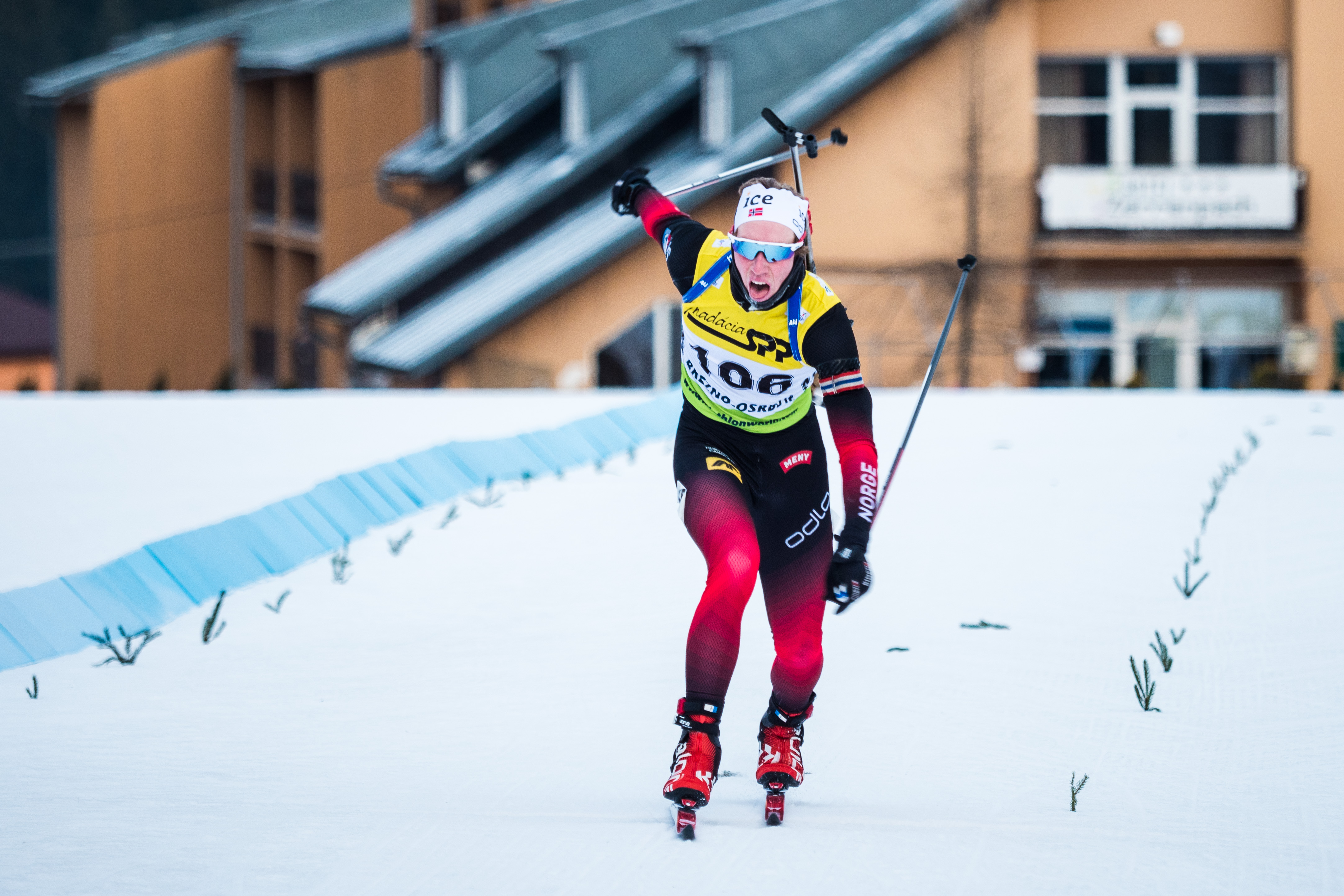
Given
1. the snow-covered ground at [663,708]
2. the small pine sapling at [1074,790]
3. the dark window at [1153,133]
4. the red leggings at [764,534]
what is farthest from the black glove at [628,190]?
the dark window at [1153,133]

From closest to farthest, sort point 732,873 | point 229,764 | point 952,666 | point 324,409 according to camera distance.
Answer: point 732,873 → point 229,764 → point 952,666 → point 324,409

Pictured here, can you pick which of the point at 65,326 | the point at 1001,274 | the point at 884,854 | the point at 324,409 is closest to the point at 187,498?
the point at 324,409

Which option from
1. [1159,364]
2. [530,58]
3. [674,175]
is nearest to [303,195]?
[530,58]

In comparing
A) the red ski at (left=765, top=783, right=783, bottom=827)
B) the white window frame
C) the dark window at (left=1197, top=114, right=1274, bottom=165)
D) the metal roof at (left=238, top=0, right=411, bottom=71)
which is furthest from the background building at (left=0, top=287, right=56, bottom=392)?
the red ski at (left=765, top=783, right=783, bottom=827)

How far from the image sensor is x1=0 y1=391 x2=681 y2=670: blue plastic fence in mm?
6543

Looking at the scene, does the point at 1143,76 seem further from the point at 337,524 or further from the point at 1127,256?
the point at 337,524

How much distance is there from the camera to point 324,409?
13.4 m

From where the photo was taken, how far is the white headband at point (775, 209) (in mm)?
4832

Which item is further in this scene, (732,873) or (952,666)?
(952,666)

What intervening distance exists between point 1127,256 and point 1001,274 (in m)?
2.08

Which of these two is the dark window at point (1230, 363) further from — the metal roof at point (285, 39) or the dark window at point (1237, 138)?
the metal roof at point (285, 39)

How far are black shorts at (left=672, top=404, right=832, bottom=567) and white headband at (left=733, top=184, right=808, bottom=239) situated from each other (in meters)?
0.56

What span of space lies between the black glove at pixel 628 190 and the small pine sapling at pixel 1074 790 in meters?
2.17

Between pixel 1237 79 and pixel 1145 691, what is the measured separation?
20597 mm
